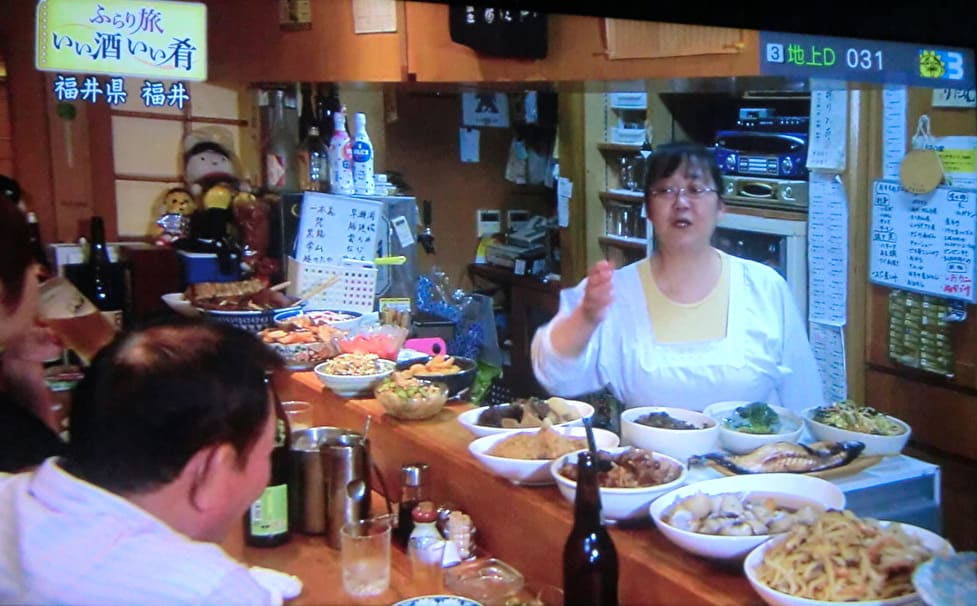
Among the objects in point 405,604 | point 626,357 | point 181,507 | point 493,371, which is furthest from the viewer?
point 493,371

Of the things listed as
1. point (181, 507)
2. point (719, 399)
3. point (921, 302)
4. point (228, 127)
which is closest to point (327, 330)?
point (228, 127)

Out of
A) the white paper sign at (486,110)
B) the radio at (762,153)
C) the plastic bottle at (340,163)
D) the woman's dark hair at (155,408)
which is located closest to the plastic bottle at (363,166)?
the plastic bottle at (340,163)

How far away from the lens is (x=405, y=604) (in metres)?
1.29

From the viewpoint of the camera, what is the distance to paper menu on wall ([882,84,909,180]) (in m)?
2.31

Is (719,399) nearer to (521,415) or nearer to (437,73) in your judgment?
(521,415)

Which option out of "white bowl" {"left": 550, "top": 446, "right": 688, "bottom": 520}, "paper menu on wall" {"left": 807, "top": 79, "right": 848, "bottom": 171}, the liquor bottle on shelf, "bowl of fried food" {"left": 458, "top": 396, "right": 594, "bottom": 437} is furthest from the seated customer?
"paper menu on wall" {"left": 807, "top": 79, "right": 848, "bottom": 171}

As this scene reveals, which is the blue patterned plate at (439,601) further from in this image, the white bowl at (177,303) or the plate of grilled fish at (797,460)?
the white bowl at (177,303)

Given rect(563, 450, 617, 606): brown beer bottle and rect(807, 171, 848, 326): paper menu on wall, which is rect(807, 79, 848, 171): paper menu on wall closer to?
rect(807, 171, 848, 326): paper menu on wall

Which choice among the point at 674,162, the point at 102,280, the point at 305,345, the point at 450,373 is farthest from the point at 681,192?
the point at 102,280

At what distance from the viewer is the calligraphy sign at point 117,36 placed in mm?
1449

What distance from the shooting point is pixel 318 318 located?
2.25 meters

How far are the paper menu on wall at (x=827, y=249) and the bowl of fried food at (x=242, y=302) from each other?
4.35ft

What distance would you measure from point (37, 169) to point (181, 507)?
985 mm

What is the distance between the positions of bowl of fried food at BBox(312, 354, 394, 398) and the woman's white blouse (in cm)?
31
